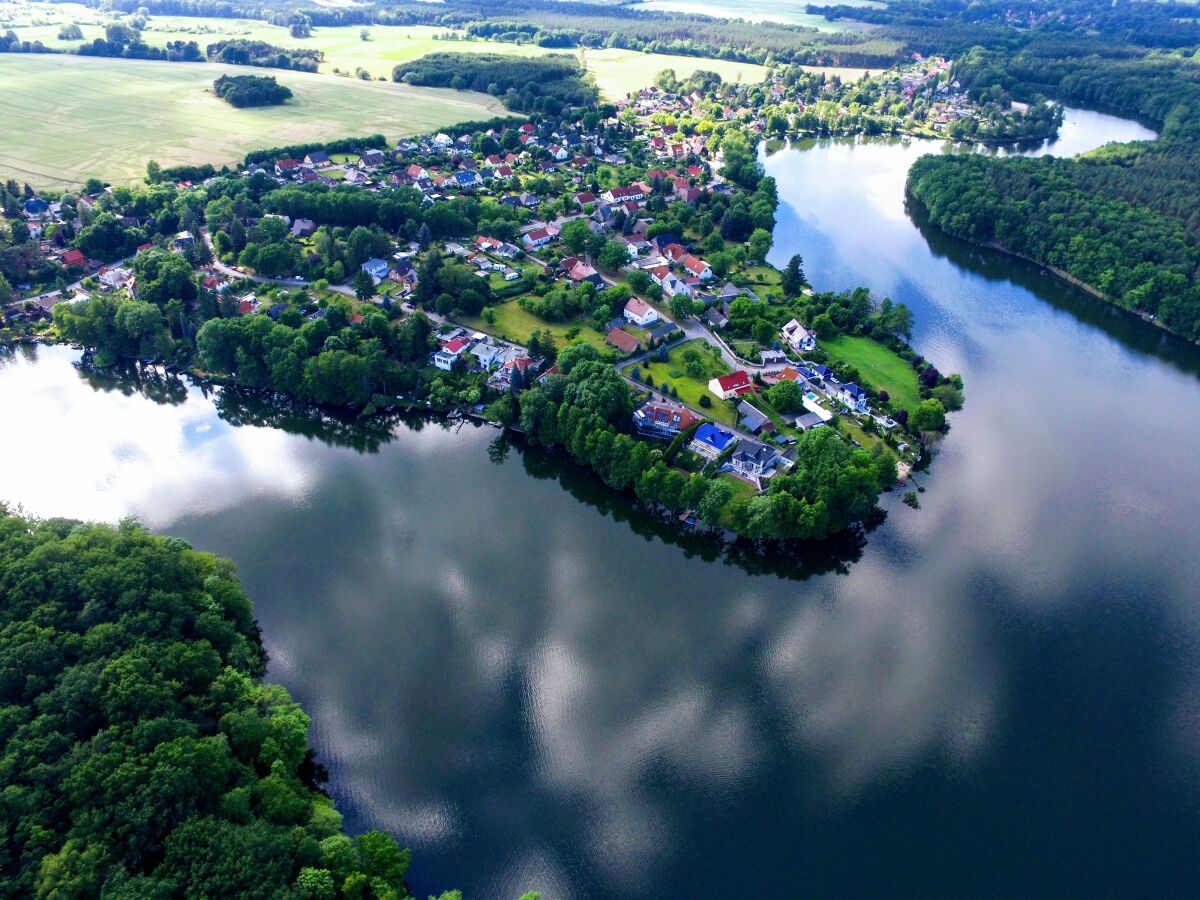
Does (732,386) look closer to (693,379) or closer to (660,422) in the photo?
(693,379)

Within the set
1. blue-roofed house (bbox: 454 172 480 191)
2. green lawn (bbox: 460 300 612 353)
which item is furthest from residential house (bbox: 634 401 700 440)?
blue-roofed house (bbox: 454 172 480 191)

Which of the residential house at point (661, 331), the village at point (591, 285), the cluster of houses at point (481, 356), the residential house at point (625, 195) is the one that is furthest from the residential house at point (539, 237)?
the cluster of houses at point (481, 356)

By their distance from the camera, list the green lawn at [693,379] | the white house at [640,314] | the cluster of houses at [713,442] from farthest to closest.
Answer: the white house at [640,314] → the green lawn at [693,379] → the cluster of houses at [713,442]

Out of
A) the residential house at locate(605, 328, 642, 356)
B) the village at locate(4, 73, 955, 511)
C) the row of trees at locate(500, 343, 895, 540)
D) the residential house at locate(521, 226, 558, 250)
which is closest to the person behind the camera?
the row of trees at locate(500, 343, 895, 540)

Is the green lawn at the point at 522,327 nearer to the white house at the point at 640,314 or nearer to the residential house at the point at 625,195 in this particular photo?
the white house at the point at 640,314

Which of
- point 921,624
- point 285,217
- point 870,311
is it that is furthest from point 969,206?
point 285,217

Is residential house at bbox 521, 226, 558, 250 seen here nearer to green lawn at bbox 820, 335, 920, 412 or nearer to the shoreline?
green lawn at bbox 820, 335, 920, 412
